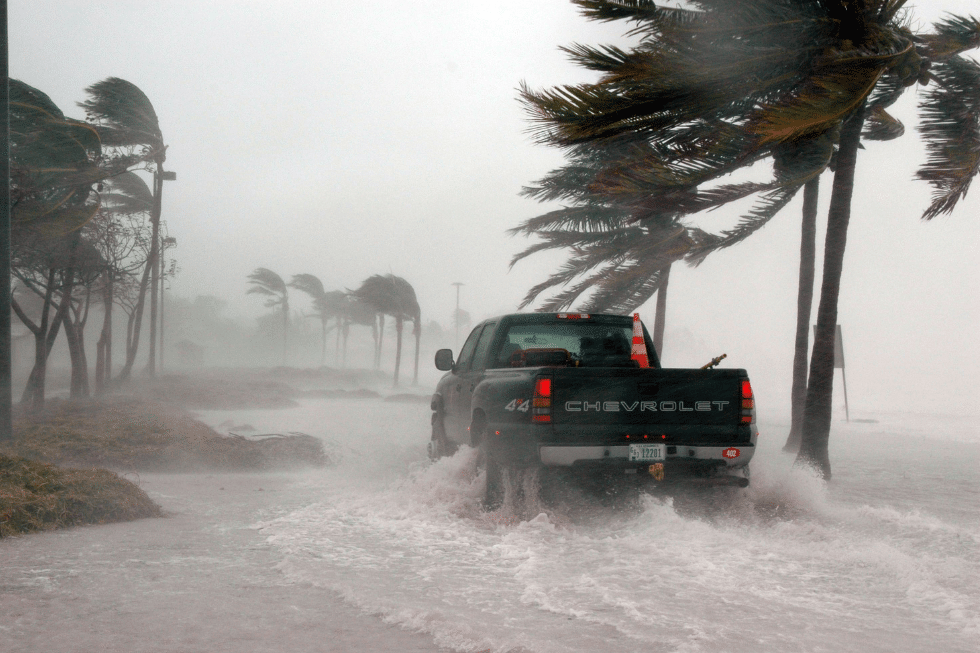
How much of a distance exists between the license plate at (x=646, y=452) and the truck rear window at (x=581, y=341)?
1.88 metres

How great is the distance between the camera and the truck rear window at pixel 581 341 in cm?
863

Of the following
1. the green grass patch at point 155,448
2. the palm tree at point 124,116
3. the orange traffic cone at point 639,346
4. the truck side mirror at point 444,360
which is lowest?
the green grass patch at point 155,448

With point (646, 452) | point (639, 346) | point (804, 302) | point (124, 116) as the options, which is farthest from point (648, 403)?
point (124, 116)

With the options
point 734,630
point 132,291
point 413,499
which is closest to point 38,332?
point 132,291

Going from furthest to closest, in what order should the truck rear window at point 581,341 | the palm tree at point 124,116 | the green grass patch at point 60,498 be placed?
the palm tree at point 124,116 < the truck rear window at point 581,341 < the green grass patch at point 60,498

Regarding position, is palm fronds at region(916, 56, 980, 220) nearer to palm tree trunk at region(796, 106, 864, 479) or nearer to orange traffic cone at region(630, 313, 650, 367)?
palm tree trunk at region(796, 106, 864, 479)

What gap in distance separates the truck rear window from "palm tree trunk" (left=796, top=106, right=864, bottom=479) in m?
3.90

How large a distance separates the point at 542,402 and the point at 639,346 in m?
2.15

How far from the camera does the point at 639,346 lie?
850 cm

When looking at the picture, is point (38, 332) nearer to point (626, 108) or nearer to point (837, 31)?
point (626, 108)

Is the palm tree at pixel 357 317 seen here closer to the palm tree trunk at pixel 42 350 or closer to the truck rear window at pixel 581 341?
the palm tree trunk at pixel 42 350

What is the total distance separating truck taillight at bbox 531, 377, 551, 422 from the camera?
6.67m

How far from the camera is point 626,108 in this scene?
9883 mm

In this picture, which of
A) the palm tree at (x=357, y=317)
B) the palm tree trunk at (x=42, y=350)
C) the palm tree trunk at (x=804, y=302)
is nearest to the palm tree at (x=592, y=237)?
the palm tree trunk at (x=804, y=302)
